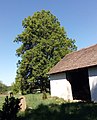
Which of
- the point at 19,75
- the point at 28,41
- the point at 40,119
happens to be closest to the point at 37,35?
the point at 28,41

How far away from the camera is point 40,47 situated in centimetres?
3656

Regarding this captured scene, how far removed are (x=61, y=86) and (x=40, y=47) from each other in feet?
36.3

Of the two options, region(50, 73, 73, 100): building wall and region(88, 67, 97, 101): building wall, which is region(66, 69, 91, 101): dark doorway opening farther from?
region(88, 67, 97, 101): building wall

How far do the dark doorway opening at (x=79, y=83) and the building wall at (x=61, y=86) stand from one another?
2.57 ft

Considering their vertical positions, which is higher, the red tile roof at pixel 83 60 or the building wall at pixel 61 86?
the red tile roof at pixel 83 60

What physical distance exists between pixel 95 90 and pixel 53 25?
21313 millimetres

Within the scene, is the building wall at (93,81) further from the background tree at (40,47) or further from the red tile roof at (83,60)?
the background tree at (40,47)

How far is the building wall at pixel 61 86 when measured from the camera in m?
25.8

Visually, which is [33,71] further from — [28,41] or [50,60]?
[28,41]

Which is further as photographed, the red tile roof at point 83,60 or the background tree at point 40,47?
the background tree at point 40,47

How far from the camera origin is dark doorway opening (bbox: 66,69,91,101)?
26234 mm

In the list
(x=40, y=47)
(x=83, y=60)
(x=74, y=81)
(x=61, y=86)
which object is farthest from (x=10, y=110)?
(x=40, y=47)

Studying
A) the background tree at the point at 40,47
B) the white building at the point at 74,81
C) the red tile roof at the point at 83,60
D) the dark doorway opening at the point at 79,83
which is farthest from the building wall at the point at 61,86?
the background tree at the point at 40,47

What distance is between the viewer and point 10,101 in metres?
9.46
